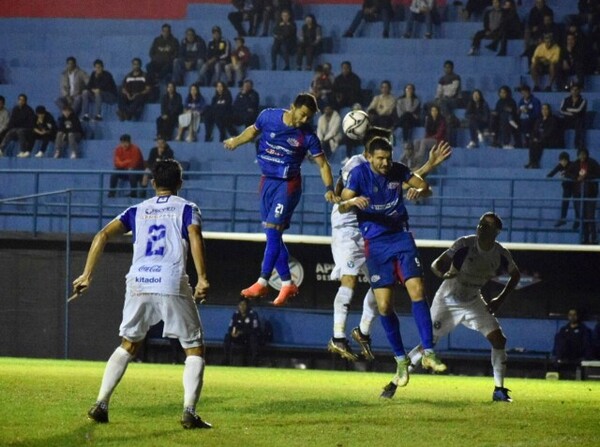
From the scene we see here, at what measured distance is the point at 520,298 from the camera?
22500mm

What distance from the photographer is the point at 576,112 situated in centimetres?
2702

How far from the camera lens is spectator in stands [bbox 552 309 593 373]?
21594mm

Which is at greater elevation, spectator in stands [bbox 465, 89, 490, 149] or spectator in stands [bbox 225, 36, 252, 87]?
spectator in stands [bbox 225, 36, 252, 87]

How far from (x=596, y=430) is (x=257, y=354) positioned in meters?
12.2

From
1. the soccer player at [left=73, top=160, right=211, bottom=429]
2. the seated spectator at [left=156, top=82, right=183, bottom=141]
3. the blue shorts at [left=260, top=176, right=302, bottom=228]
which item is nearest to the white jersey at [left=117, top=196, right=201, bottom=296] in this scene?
the soccer player at [left=73, top=160, right=211, bottom=429]

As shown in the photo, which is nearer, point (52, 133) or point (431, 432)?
point (431, 432)

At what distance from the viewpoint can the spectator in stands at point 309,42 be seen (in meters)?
29.6

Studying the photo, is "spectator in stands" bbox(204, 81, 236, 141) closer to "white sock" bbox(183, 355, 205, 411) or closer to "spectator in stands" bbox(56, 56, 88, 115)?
"spectator in stands" bbox(56, 56, 88, 115)

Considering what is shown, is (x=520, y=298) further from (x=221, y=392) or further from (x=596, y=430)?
(x=596, y=430)

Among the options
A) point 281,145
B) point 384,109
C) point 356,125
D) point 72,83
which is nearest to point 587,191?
point 384,109

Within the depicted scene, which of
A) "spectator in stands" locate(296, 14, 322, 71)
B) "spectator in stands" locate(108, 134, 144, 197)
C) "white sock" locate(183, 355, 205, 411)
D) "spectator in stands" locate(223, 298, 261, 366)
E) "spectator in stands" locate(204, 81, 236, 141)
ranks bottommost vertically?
"spectator in stands" locate(223, 298, 261, 366)

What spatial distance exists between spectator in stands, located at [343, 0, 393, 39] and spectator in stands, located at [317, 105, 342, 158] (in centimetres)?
403

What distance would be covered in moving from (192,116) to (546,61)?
742cm

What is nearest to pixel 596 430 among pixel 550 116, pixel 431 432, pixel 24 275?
pixel 431 432
